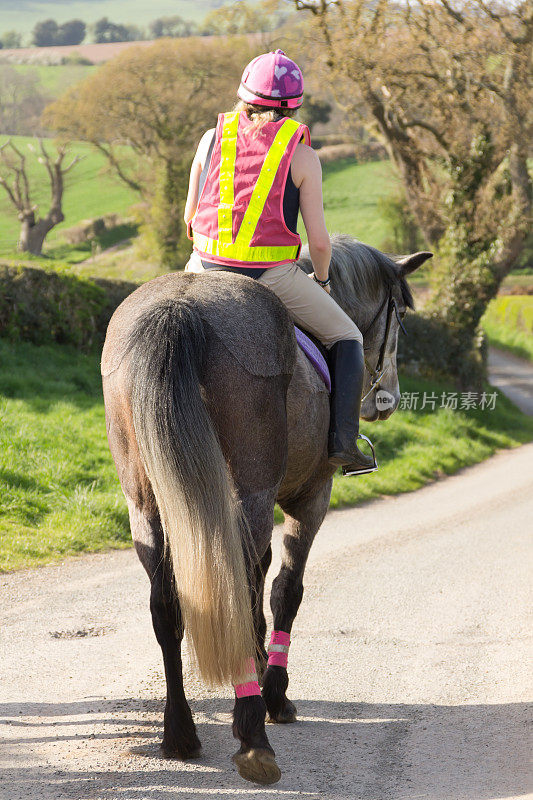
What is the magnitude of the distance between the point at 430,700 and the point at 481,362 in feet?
51.7

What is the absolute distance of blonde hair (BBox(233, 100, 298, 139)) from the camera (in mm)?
3594

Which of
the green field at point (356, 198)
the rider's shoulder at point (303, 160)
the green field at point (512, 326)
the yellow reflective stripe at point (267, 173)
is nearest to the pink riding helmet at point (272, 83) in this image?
the yellow reflective stripe at point (267, 173)

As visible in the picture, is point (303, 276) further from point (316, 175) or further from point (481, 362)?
point (481, 362)

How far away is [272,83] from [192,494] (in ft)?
6.12

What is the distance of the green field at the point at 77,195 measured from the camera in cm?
3966

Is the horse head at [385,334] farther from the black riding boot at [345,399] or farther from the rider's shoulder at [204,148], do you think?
the rider's shoulder at [204,148]

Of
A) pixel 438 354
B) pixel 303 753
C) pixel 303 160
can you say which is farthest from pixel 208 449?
pixel 438 354

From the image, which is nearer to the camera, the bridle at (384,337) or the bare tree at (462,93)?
the bridle at (384,337)

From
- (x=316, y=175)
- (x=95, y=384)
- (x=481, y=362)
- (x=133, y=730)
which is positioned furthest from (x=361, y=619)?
(x=481, y=362)

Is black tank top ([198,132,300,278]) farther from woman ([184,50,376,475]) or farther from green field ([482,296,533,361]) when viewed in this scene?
green field ([482,296,533,361])

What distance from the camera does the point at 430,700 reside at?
4.55m

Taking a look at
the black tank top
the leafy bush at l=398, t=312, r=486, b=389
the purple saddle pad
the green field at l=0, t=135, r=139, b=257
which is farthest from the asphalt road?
the green field at l=0, t=135, r=139, b=257

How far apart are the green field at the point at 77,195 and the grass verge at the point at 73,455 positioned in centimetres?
2658

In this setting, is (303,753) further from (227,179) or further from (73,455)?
(73,455)
